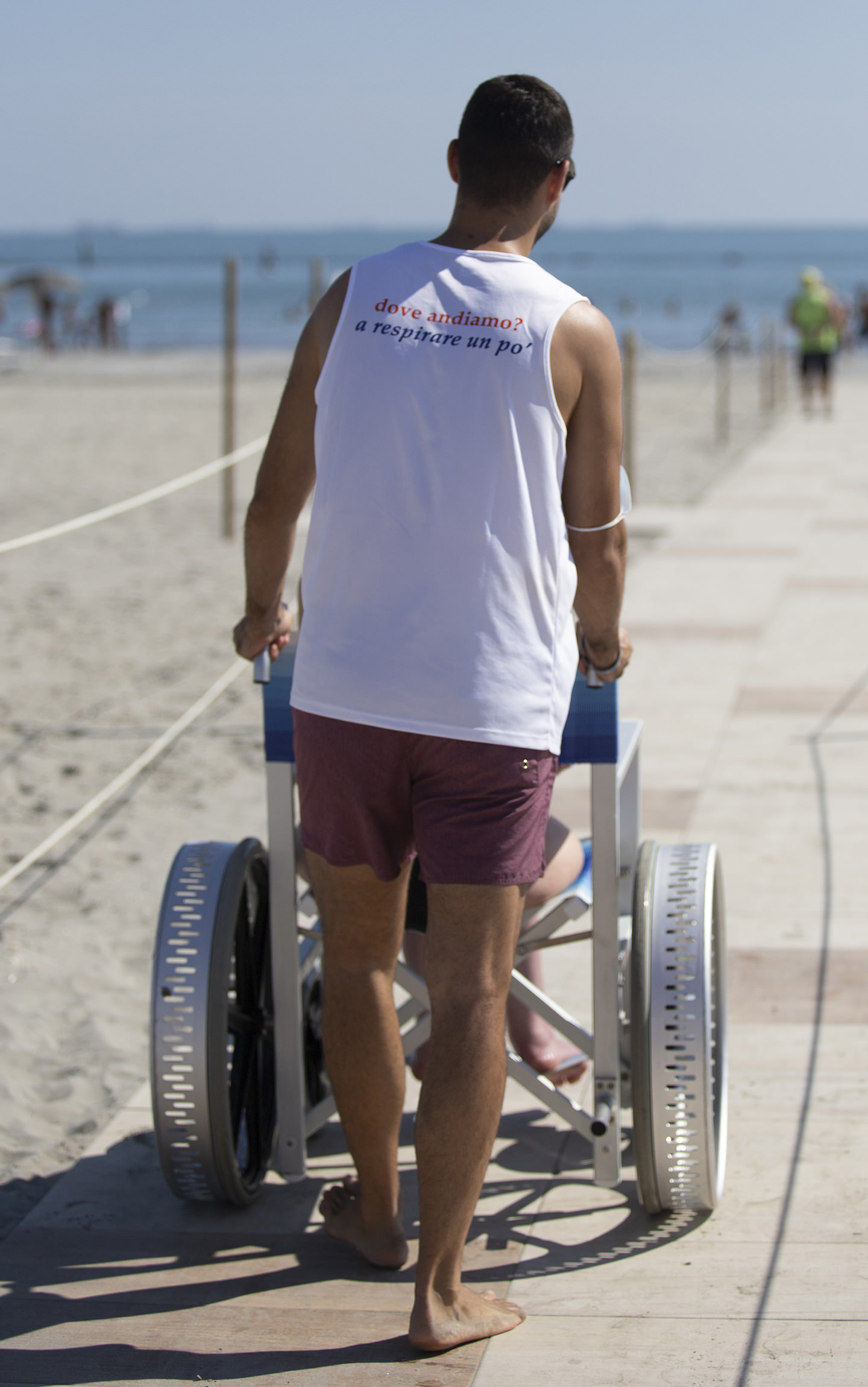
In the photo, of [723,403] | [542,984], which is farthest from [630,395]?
[542,984]

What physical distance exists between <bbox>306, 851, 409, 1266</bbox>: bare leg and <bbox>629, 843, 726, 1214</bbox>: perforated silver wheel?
0.45 meters

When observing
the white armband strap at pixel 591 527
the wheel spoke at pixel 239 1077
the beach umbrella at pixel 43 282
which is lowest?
the wheel spoke at pixel 239 1077

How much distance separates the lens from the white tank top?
7.66ft

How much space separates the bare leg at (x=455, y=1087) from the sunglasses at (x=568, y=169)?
1110 millimetres

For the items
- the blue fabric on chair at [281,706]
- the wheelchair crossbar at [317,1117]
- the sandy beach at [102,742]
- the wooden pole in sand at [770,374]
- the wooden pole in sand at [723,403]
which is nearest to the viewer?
the blue fabric on chair at [281,706]

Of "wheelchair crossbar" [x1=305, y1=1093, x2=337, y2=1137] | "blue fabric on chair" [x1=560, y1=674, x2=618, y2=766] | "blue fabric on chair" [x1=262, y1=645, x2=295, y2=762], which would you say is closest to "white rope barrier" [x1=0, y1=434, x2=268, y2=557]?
"blue fabric on chair" [x1=262, y1=645, x2=295, y2=762]

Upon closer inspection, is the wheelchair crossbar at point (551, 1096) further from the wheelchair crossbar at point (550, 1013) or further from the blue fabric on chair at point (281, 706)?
the blue fabric on chair at point (281, 706)

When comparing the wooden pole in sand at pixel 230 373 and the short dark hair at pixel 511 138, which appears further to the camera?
the wooden pole in sand at pixel 230 373

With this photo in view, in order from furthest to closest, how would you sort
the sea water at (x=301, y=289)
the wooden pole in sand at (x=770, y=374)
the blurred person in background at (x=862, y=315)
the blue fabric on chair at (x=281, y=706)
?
the sea water at (x=301, y=289), the blurred person in background at (x=862, y=315), the wooden pole in sand at (x=770, y=374), the blue fabric on chair at (x=281, y=706)

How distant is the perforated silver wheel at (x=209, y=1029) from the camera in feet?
9.32

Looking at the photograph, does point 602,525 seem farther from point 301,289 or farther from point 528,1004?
point 301,289

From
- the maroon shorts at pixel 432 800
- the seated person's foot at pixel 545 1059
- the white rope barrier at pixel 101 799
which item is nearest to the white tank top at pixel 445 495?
the maroon shorts at pixel 432 800

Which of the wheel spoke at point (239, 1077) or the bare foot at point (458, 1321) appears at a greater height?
the wheel spoke at point (239, 1077)

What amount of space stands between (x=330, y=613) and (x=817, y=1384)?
1.36 metres
